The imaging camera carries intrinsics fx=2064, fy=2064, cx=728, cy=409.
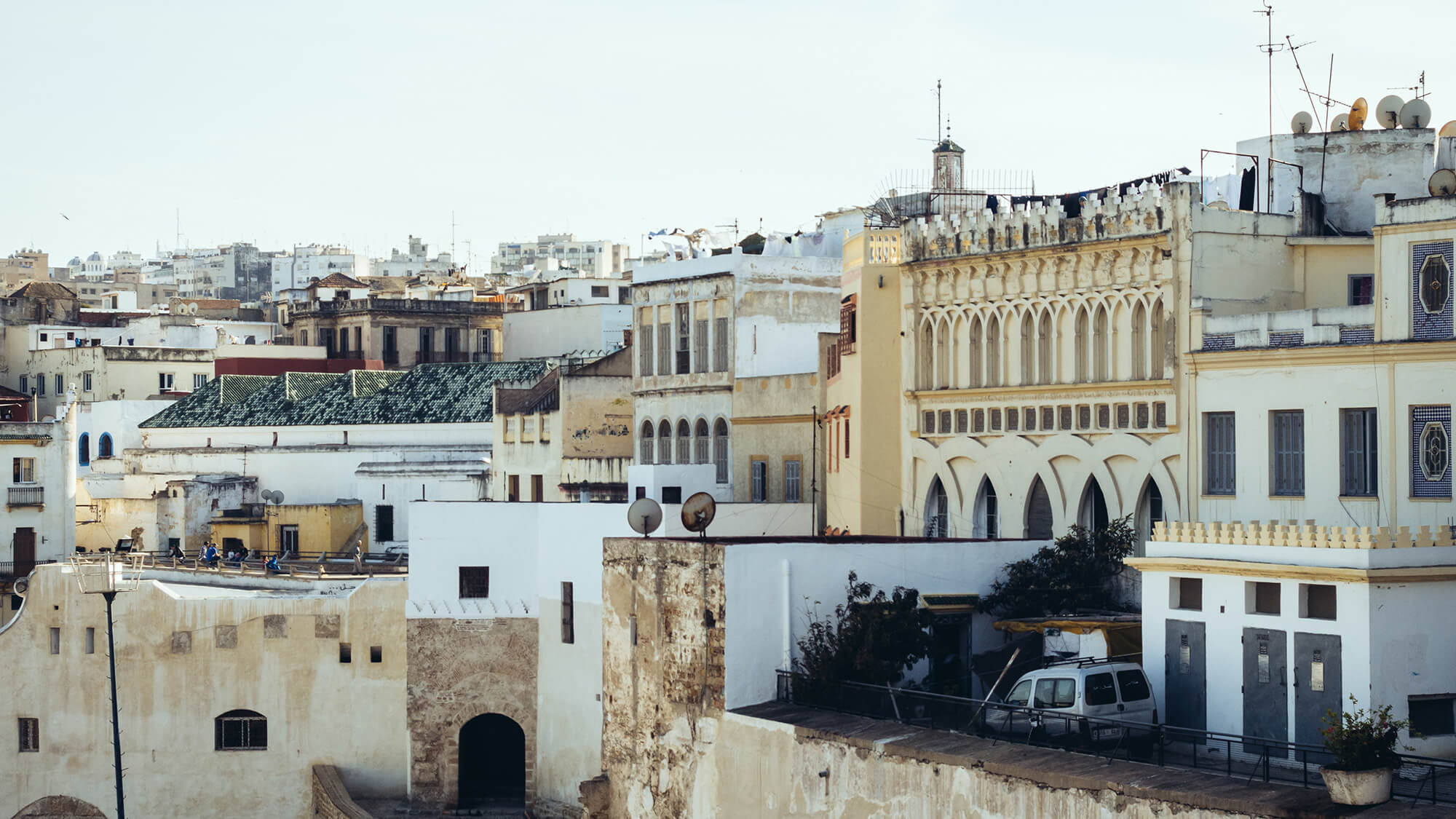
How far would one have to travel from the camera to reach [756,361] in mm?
40094

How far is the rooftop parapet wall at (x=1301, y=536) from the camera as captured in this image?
76.8 ft

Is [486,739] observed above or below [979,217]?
below

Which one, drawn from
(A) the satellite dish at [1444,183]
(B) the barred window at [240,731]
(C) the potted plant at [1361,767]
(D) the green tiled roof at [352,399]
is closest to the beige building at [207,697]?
(B) the barred window at [240,731]

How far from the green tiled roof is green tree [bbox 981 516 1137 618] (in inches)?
1020

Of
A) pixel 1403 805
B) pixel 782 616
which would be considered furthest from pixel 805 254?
pixel 1403 805

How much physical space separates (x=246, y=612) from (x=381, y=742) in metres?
3.65

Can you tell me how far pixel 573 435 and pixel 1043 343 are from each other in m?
16.4

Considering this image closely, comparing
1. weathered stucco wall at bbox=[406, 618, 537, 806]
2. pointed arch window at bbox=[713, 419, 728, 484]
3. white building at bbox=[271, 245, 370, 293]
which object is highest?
white building at bbox=[271, 245, 370, 293]

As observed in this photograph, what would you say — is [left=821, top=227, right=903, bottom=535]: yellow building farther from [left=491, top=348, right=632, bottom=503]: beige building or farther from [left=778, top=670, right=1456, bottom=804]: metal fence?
[left=491, top=348, right=632, bottom=503]: beige building

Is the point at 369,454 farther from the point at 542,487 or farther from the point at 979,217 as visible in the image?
the point at 979,217

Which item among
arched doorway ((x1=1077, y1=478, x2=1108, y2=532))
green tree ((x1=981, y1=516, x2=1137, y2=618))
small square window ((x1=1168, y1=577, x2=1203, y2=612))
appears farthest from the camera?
arched doorway ((x1=1077, y1=478, x2=1108, y2=532))

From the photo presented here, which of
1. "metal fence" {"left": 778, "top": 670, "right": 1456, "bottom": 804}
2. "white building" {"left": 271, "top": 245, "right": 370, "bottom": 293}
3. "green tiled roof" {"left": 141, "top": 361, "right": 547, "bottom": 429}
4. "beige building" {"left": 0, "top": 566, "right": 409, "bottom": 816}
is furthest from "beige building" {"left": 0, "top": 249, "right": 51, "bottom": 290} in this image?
"metal fence" {"left": 778, "top": 670, "right": 1456, "bottom": 804}

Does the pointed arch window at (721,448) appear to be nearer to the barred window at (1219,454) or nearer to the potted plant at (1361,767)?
the barred window at (1219,454)

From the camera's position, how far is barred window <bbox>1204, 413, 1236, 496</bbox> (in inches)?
1126
